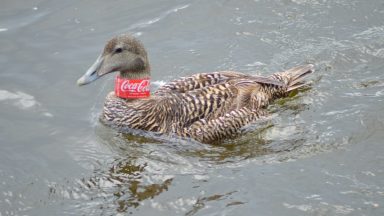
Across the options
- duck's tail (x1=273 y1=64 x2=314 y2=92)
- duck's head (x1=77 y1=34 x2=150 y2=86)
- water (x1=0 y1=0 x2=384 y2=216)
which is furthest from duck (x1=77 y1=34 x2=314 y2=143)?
duck's tail (x1=273 y1=64 x2=314 y2=92)

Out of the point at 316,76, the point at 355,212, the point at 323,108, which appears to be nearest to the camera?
the point at 355,212

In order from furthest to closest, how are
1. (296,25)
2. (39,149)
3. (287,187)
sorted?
(296,25), (39,149), (287,187)

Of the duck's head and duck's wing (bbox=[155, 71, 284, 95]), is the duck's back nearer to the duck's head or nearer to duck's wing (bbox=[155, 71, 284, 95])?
duck's wing (bbox=[155, 71, 284, 95])

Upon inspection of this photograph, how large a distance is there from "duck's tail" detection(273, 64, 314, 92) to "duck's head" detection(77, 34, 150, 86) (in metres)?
1.98

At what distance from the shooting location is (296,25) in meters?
10.1

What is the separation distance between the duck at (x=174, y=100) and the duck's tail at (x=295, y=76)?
1.57 ft

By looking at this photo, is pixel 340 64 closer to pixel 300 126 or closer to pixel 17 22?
pixel 300 126

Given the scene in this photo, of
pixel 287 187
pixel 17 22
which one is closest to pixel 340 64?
pixel 287 187

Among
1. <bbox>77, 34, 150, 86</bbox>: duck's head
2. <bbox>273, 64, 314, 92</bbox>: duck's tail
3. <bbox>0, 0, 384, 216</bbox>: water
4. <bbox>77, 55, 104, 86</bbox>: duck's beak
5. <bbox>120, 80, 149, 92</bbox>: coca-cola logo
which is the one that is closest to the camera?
<bbox>0, 0, 384, 216</bbox>: water

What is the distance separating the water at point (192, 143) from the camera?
6.52m

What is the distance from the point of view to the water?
21.4 feet

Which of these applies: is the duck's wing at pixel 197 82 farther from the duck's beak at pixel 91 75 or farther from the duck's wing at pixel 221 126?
the duck's beak at pixel 91 75

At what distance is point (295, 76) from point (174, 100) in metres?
1.95

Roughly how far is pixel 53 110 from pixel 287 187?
138 inches
